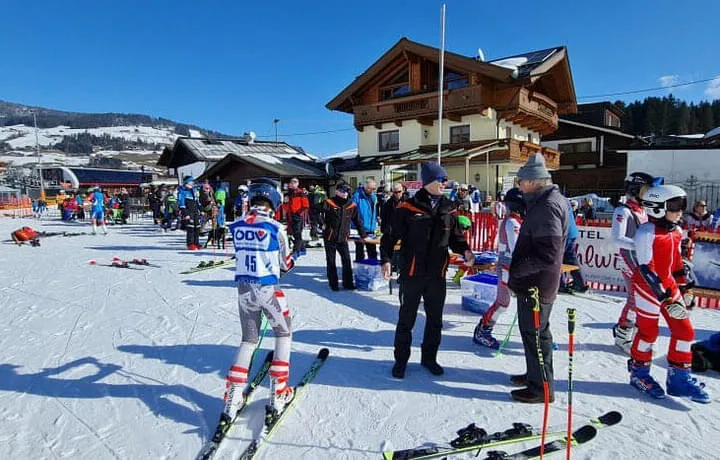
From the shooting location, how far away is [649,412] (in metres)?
3.23

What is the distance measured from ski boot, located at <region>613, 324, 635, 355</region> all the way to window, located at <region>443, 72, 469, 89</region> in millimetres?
20777

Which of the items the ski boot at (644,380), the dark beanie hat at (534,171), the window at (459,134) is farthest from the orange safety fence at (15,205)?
the ski boot at (644,380)

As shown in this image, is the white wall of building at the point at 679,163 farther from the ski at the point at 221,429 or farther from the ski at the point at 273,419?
the ski at the point at 221,429

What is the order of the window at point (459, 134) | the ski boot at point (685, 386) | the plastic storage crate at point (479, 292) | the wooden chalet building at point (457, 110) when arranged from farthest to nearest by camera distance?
1. the window at point (459, 134)
2. the wooden chalet building at point (457, 110)
3. the plastic storage crate at point (479, 292)
4. the ski boot at point (685, 386)

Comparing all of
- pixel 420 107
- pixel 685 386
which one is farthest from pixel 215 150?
pixel 685 386

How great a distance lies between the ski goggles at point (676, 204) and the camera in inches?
128

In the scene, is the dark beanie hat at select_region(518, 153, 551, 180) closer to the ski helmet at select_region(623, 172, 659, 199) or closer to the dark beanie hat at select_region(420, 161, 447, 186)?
the dark beanie hat at select_region(420, 161, 447, 186)

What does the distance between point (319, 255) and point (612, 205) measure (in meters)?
15.9

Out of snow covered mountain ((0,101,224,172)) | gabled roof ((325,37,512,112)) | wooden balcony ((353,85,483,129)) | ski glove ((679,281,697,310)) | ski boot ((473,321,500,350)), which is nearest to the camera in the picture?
ski glove ((679,281,697,310))

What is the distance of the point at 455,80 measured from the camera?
76.6ft

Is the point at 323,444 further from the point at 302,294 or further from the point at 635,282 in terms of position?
the point at 302,294

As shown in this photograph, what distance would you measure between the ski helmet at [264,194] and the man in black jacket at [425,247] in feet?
3.72

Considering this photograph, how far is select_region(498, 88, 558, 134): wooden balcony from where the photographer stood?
2166 cm

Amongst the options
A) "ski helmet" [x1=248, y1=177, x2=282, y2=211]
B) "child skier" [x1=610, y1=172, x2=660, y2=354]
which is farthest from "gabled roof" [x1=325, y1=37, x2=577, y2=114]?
"ski helmet" [x1=248, y1=177, x2=282, y2=211]
